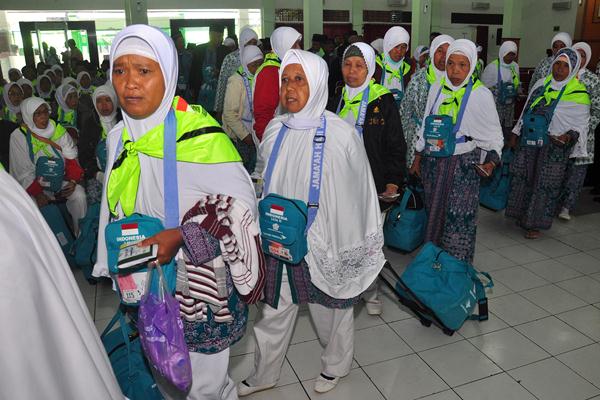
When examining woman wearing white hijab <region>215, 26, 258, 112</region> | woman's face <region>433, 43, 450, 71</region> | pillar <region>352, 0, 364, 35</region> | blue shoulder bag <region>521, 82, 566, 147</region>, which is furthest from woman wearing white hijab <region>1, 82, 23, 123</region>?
pillar <region>352, 0, 364, 35</region>

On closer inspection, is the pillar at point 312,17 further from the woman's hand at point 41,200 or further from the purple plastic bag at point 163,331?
the purple plastic bag at point 163,331

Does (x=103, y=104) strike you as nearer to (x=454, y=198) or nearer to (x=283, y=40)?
(x=283, y=40)

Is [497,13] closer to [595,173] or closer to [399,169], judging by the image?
[595,173]

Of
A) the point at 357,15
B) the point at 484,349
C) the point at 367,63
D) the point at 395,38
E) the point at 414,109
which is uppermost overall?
the point at 357,15

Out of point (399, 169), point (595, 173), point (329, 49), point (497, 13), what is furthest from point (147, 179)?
point (497, 13)

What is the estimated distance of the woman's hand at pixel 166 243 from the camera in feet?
5.09

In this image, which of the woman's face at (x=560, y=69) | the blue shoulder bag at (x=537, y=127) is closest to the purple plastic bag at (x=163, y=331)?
the blue shoulder bag at (x=537, y=127)

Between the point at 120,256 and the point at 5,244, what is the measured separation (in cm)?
82

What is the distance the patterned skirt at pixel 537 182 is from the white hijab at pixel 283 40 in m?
2.42

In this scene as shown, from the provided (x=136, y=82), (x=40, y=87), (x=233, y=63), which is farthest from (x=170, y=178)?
(x=40, y=87)

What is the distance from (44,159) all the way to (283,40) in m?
2.35

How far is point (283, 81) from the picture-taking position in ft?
7.72

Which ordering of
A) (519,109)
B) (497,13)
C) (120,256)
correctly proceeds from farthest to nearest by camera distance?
(497,13)
(519,109)
(120,256)

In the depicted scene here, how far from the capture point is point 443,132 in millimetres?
3463
